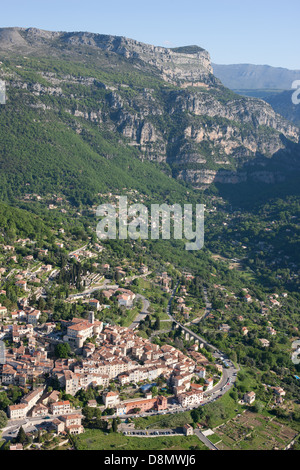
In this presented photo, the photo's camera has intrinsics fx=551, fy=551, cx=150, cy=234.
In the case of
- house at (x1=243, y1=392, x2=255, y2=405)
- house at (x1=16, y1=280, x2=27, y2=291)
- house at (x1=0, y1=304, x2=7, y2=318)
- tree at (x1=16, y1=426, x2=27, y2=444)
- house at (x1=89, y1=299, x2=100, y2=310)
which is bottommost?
house at (x1=243, y1=392, x2=255, y2=405)

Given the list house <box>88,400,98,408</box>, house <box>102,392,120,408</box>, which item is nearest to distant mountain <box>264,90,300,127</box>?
house <box>102,392,120,408</box>

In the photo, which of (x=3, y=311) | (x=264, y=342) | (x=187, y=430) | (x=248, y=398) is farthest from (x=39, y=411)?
(x=264, y=342)

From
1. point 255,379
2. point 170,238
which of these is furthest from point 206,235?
point 255,379

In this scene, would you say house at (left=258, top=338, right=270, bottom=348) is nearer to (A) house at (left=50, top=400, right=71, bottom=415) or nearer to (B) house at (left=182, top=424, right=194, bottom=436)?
(B) house at (left=182, top=424, right=194, bottom=436)

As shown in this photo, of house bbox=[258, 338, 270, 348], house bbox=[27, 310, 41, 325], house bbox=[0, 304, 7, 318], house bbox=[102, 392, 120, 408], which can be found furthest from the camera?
house bbox=[258, 338, 270, 348]

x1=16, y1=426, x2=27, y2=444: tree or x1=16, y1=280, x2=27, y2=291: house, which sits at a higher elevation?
x1=16, y1=280, x2=27, y2=291: house

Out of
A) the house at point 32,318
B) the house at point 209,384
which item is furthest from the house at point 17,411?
the house at point 209,384

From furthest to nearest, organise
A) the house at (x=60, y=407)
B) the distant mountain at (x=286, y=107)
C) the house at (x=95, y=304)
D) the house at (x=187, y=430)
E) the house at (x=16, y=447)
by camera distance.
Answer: the distant mountain at (x=286, y=107), the house at (x=95, y=304), the house at (x=187, y=430), the house at (x=60, y=407), the house at (x=16, y=447)

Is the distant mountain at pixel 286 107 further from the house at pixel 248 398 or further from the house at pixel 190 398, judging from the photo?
the house at pixel 190 398

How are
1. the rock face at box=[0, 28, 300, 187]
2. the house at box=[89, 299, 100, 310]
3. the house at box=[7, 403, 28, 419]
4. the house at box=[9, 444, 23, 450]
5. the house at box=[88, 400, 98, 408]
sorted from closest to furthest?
1. the house at box=[9, 444, 23, 450]
2. the house at box=[7, 403, 28, 419]
3. the house at box=[88, 400, 98, 408]
4. the house at box=[89, 299, 100, 310]
5. the rock face at box=[0, 28, 300, 187]

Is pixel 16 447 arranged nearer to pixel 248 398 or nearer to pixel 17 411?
pixel 17 411
